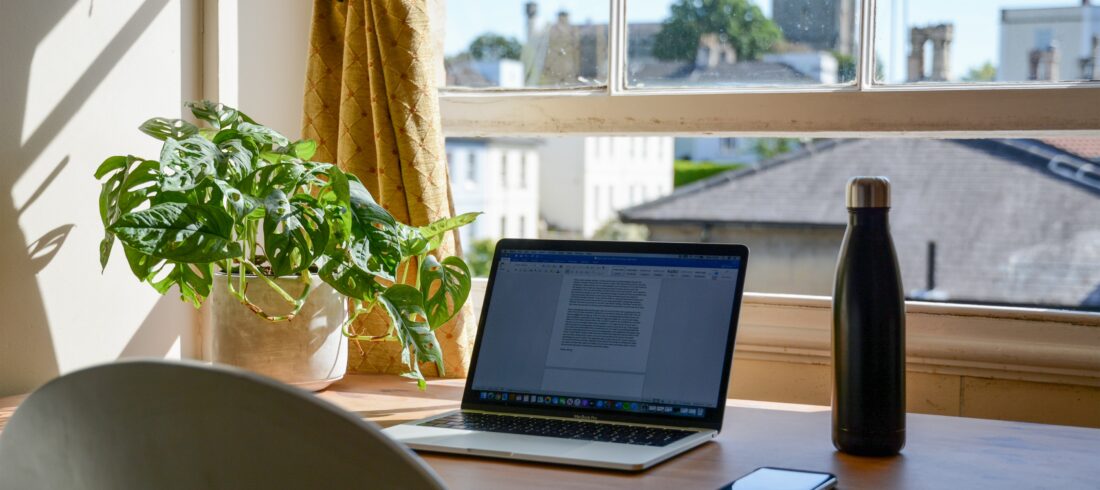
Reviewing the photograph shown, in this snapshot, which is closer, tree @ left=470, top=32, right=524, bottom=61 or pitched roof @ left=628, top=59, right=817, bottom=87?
pitched roof @ left=628, top=59, right=817, bottom=87

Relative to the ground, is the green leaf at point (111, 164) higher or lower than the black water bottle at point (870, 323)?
higher

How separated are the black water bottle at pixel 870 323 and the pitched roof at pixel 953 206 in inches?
390

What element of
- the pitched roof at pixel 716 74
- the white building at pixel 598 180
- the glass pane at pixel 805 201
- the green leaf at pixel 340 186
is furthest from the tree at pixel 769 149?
the green leaf at pixel 340 186

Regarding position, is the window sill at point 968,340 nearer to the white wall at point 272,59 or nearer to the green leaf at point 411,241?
the green leaf at point 411,241

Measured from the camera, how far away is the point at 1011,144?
13.6 meters

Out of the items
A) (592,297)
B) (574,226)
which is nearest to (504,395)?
(592,297)

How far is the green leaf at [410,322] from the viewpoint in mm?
1270

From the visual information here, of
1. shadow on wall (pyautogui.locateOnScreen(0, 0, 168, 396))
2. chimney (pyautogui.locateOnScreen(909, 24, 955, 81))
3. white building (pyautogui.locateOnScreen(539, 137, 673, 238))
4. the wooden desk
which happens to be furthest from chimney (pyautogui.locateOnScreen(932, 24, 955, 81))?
white building (pyautogui.locateOnScreen(539, 137, 673, 238))

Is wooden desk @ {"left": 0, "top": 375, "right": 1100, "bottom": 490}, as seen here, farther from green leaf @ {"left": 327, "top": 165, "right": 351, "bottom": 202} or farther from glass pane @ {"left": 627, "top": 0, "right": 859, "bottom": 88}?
glass pane @ {"left": 627, "top": 0, "right": 859, "bottom": 88}

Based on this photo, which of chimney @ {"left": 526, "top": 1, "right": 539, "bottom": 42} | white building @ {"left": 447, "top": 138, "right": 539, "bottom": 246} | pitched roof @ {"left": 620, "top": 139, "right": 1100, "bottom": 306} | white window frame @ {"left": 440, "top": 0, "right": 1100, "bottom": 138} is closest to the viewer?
white window frame @ {"left": 440, "top": 0, "right": 1100, "bottom": 138}

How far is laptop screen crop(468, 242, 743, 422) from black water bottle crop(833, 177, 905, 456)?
153mm

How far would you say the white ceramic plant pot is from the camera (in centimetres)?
131

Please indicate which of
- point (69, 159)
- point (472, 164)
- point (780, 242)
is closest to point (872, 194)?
point (69, 159)

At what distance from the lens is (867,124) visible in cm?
151
